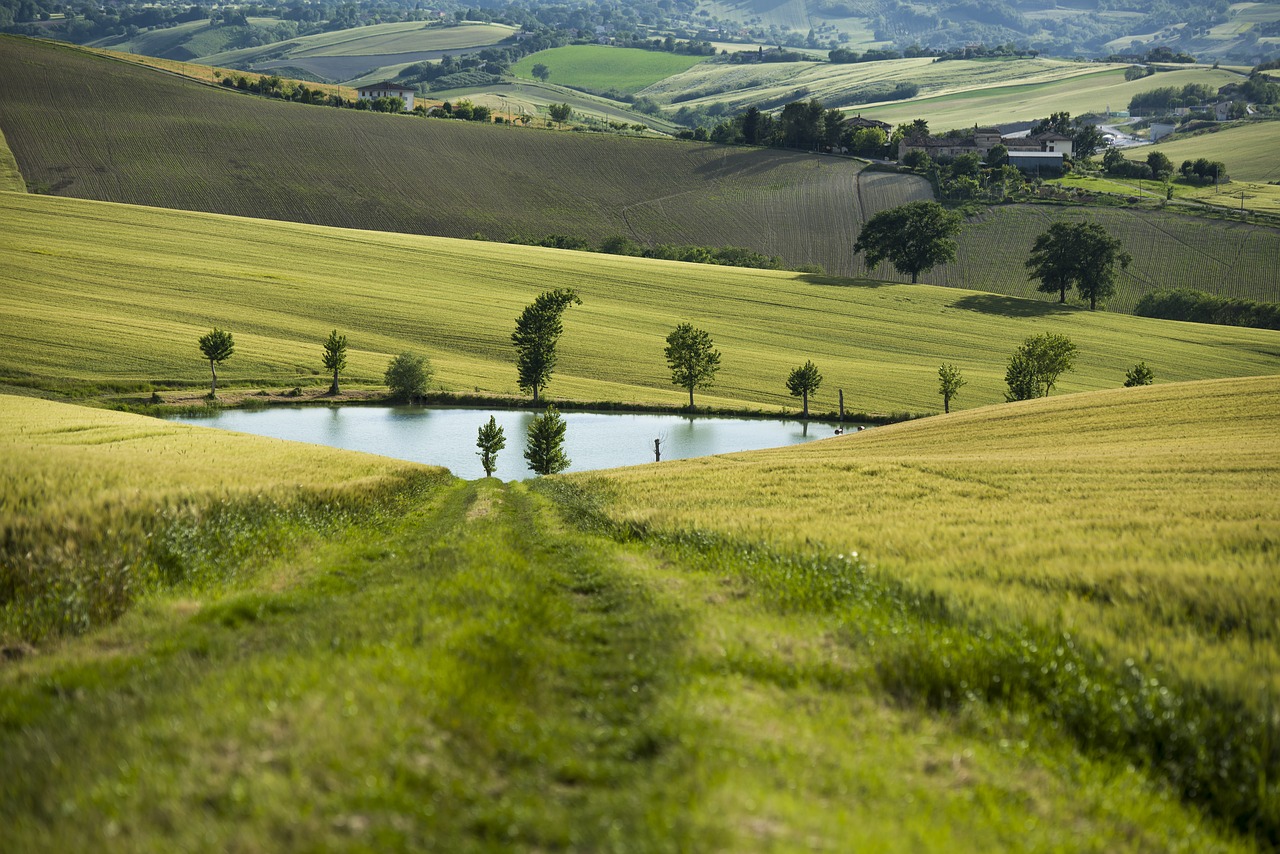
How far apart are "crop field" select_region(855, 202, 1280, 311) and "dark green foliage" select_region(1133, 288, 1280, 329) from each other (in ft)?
10.5

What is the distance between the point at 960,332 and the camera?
99438 millimetres

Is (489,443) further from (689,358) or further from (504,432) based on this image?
(689,358)

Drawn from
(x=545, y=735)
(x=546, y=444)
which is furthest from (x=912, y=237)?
(x=545, y=735)

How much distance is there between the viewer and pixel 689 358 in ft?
242

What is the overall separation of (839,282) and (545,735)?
391ft

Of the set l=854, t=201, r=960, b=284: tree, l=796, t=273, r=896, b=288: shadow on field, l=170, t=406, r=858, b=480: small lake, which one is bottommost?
l=170, t=406, r=858, b=480: small lake

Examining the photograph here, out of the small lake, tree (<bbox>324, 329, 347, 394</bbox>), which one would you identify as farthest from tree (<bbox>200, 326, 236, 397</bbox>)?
tree (<bbox>324, 329, 347, 394</bbox>)

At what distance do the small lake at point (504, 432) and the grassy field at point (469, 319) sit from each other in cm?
455

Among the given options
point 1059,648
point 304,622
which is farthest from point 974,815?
point 304,622

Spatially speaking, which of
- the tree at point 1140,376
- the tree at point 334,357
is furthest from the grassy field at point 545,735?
the tree at point 1140,376

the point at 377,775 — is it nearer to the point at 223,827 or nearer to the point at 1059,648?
the point at 223,827

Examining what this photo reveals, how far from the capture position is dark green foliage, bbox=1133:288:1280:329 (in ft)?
373

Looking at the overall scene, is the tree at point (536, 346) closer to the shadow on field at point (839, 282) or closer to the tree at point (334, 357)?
the tree at point (334, 357)

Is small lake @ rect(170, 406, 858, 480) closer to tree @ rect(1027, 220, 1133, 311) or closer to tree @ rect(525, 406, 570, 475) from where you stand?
tree @ rect(525, 406, 570, 475)
